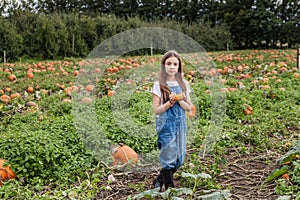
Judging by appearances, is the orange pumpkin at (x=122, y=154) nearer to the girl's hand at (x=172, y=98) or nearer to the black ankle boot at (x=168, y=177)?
the black ankle boot at (x=168, y=177)

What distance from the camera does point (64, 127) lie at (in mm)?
4141

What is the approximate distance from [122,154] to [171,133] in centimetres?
100

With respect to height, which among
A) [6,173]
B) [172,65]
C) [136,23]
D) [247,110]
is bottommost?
[6,173]

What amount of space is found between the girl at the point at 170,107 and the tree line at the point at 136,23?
33.1ft

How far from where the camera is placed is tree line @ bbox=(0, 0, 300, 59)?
1313 cm

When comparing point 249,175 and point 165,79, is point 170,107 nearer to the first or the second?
point 165,79

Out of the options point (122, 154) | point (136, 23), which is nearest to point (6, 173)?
point (122, 154)

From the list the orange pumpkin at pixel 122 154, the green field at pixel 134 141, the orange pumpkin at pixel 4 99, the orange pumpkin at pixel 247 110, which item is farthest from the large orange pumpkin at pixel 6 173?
the orange pumpkin at pixel 247 110

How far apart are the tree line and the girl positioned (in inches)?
398

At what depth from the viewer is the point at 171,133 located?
275 centimetres

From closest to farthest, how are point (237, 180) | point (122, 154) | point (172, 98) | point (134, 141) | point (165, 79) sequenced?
point (172, 98), point (165, 79), point (237, 180), point (122, 154), point (134, 141)

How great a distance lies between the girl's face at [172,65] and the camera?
9.07 feet

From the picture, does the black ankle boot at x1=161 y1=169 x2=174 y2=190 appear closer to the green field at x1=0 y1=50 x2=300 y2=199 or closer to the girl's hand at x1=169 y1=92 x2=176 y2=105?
the green field at x1=0 y1=50 x2=300 y2=199

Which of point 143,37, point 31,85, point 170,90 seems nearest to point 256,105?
point 143,37
